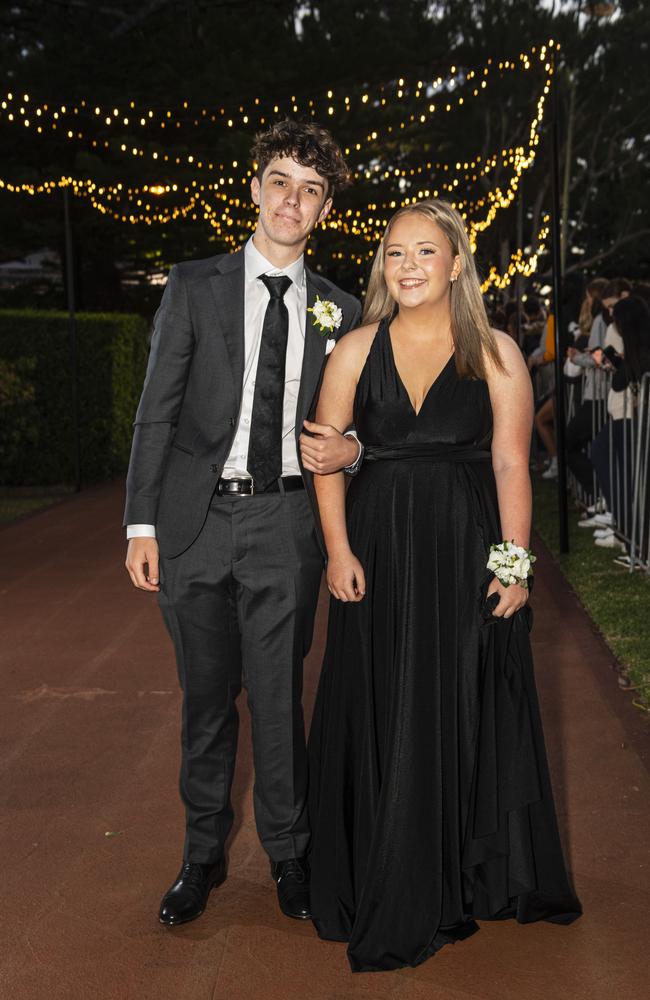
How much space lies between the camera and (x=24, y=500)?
15.5m

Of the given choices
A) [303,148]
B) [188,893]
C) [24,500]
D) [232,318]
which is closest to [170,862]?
[188,893]

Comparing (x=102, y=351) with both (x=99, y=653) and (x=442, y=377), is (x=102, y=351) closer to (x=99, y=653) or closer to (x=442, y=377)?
(x=99, y=653)

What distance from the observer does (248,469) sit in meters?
3.50

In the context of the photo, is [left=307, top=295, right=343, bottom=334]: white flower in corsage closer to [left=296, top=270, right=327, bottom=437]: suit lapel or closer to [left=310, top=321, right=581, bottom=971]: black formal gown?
[left=296, top=270, right=327, bottom=437]: suit lapel

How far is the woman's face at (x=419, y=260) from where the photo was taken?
3318 millimetres

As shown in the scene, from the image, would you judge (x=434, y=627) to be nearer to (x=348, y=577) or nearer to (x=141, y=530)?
(x=348, y=577)

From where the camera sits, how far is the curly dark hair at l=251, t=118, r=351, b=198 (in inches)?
137

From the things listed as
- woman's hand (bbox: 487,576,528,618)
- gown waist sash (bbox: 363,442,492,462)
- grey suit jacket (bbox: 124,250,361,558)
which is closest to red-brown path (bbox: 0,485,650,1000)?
woman's hand (bbox: 487,576,528,618)

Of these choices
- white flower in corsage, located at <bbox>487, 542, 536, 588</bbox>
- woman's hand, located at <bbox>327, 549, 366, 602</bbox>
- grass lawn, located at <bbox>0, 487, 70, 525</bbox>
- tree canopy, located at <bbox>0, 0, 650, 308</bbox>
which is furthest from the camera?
tree canopy, located at <bbox>0, 0, 650, 308</bbox>

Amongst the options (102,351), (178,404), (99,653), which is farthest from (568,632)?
(102,351)

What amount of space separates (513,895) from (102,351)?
48.7 feet

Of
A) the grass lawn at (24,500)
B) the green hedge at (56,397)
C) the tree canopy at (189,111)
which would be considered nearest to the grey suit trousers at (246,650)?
the grass lawn at (24,500)

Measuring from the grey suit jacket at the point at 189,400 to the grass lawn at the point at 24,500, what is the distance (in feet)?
32.6

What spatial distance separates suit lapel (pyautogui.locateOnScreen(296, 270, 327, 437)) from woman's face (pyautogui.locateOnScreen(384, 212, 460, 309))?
32cm
